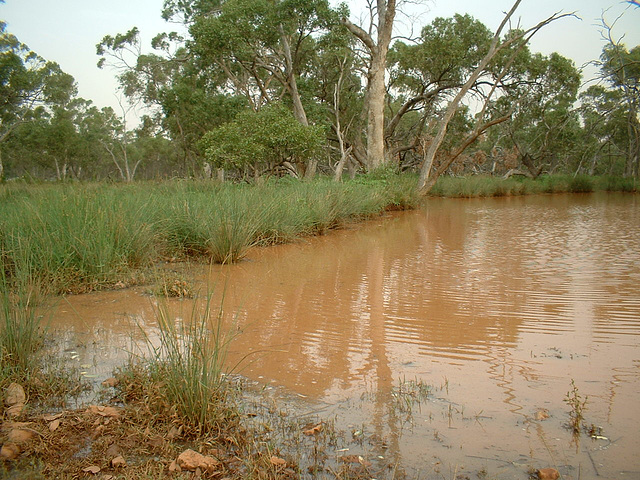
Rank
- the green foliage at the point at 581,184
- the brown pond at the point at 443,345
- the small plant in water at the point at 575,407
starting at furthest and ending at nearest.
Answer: the green foliage at the point at 581,184 → the small plant in water at the point at 575,407 → the brown pond at the point at 443,345

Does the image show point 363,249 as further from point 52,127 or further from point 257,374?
point 52,127

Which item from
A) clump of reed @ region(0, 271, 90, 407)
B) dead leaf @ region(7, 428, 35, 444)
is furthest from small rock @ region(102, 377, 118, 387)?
dead leaf @ region(7, 428, 35, 444)

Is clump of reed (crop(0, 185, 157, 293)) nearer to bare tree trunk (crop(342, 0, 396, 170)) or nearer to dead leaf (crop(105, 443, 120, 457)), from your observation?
dead leaf (crop(105, 443, 120, 457))

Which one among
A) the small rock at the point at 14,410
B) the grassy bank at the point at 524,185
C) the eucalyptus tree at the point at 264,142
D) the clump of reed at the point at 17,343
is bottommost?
the small rock at the point at 14,410

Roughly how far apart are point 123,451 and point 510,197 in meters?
23.4

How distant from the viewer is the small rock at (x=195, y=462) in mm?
→ 2078

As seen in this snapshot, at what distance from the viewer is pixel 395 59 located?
23094 mm

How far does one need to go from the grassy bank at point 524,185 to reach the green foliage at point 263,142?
8.84 m

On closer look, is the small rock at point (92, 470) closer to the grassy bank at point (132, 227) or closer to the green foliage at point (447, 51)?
the grassy bank at point (132, 227)

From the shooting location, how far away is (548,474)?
2.03 meters

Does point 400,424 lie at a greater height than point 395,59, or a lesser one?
lesser

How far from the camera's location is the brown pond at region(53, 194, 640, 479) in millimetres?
2303

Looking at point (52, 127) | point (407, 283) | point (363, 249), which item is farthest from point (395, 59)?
point (52, 127)

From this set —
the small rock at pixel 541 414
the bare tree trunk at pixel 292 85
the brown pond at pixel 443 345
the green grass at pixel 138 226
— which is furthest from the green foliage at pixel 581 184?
the small rock at pixel 541 414
